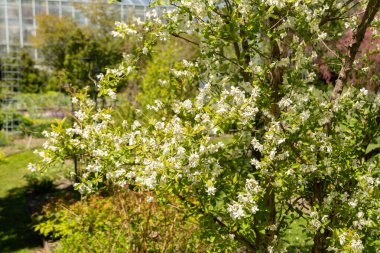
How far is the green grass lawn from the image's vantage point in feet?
21.2

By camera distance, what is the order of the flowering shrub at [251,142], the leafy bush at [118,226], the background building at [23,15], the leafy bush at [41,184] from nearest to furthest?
the flowering shrub at [251,142] < the leafy bush at [118,226] < the leafy bush at [41,184] < the background building at [23,15]

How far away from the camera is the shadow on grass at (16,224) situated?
6.42 meters

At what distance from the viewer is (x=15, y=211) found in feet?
25.9

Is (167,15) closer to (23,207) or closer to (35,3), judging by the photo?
(23,207)

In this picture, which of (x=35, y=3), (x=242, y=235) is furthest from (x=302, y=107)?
(x=35, y=3)

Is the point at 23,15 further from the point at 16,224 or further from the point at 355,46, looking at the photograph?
the point at 355,46

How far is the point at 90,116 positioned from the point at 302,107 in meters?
1.49

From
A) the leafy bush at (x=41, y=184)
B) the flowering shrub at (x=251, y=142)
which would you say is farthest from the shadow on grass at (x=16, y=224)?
the flowering shrub at (x=251, y=142)

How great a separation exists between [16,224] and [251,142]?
5635mm

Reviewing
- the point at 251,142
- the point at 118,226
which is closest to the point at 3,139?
the point at 118,226

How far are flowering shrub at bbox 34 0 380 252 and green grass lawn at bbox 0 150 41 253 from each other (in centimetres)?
192

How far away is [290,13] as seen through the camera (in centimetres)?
297

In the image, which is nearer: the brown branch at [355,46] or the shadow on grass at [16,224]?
the brown branch at [355,46]

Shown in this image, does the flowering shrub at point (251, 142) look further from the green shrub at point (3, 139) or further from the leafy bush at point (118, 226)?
the green shrub at point (3, 139)
